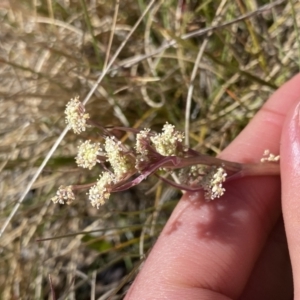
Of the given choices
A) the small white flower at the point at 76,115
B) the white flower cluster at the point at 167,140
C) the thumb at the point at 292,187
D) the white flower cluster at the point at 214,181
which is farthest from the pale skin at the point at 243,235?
the small white flower at the point at 76,115

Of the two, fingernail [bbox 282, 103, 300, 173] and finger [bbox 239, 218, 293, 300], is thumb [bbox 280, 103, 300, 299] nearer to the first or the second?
fingernail [bbox 282, 103, 300, 173]

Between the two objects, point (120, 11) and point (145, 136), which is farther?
point (120, 11)

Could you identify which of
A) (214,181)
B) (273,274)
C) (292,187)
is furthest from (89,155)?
(273,274)

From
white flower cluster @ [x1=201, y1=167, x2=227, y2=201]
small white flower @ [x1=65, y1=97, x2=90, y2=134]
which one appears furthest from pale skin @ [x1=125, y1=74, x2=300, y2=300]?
small white flower @ [x1=65, y1=97, x2=90, y2=134]

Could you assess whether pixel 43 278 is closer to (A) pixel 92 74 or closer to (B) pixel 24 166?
(B) pixel 24 166

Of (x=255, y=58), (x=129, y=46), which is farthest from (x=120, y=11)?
(x=255, y=58)

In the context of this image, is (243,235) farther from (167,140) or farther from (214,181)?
(167,140)

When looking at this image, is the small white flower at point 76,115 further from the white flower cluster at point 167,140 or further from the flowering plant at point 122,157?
the white flower cluster at point 167,140

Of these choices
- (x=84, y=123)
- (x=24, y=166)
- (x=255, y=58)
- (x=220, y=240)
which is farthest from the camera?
(x=24, y=166)
